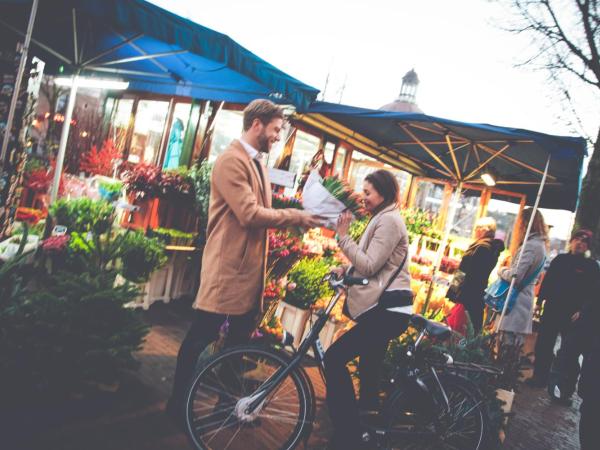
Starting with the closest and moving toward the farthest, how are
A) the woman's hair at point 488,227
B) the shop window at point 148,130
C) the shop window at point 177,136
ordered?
the woman's hair at point 488,227
the shop window at point 177,136
the shop window at point 148,130

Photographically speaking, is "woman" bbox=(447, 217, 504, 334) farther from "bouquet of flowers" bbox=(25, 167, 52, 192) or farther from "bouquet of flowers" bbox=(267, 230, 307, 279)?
"bouquet of flowers" bbox=(25, 167, 52, 192)

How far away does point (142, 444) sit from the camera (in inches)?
101

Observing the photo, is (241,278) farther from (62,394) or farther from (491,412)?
(491,412)

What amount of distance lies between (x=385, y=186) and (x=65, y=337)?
2324mm

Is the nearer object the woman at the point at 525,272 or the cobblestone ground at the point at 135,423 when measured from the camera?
the cobblestone ground at the point at 135,423

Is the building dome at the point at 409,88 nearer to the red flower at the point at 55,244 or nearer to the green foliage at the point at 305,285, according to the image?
the green foliage at the point at 305,285

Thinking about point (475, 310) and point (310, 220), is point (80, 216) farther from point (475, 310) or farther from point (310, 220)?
point (475, 310)

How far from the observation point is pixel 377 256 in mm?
2605

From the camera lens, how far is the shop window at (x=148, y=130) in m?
11.7

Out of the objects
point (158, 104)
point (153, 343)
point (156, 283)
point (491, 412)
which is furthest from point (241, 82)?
point (158, 104)

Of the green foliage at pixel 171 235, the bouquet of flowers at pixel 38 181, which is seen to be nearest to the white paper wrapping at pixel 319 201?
the green foliage at pixel 171 235

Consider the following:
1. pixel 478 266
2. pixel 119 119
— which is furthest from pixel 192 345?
pixel 119 119

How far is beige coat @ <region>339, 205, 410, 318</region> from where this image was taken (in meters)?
2.61

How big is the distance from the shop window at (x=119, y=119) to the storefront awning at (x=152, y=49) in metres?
4.71
